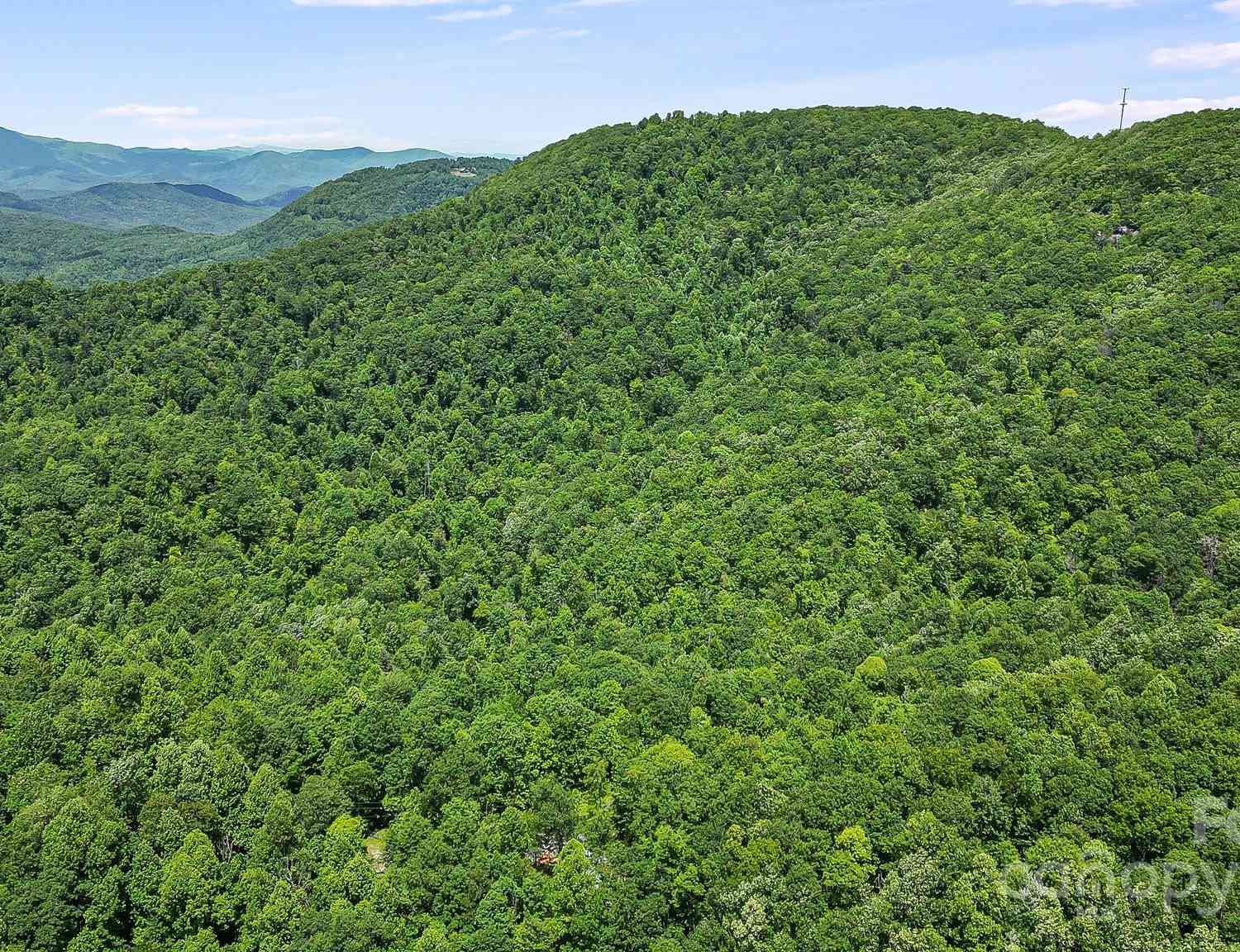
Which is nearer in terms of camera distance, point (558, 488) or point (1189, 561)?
point (1189, 561)

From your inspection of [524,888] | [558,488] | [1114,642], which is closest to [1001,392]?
[1114,642]

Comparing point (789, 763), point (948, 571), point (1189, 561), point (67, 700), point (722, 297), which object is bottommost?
point (67, 700)

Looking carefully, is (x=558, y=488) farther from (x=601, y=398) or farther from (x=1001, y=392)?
(x=1001, y=392)

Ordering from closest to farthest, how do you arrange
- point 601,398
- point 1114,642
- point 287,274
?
Result: point 1114,642, point 601,398, point 287,274

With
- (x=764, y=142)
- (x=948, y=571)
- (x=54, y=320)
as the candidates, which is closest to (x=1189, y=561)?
(x=948, y=571)

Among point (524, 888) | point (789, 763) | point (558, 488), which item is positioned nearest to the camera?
point (524, 888)

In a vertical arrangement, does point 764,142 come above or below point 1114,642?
above
